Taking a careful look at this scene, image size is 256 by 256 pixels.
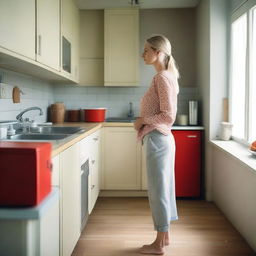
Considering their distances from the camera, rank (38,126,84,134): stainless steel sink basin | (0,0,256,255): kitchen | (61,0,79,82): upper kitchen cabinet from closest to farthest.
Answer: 1. (0,0,256,255): kitchen
2. (38,126,84,134): stainless steel sink basin
3. (61,0,79,82): upper kitchen cabinet

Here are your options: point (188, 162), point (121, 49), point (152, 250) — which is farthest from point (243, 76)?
point (152, 250)

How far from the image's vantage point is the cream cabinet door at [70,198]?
69.0 inches

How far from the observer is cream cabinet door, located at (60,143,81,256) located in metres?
1.75

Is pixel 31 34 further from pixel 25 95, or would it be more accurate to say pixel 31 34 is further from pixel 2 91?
pixel 25 95

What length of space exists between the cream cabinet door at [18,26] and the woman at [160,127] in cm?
77

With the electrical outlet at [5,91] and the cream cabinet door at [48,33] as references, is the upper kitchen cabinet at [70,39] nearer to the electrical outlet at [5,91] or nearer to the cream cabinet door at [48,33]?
the cream cabinet door at [48,33]

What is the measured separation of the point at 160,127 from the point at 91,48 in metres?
2.16

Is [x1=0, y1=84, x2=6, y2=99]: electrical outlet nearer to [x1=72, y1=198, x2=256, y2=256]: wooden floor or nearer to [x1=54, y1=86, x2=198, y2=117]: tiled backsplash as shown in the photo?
[x1=72, y1=198, x2=256, y2=256]: wooden floor

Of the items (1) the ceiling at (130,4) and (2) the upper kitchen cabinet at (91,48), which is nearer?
(1) the ceiling at (130,4)

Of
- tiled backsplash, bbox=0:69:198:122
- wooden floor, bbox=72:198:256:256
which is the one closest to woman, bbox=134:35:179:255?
wooden floor, bbox=72:198:256:256

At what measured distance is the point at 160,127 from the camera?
2.07m

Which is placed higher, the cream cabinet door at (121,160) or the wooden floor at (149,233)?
the cream cabinet door at (121,160)

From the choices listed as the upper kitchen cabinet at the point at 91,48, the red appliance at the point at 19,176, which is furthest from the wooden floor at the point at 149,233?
the upper kitchen cabinet at the point at 91,48

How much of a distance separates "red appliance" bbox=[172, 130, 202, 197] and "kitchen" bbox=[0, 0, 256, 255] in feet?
0.31
